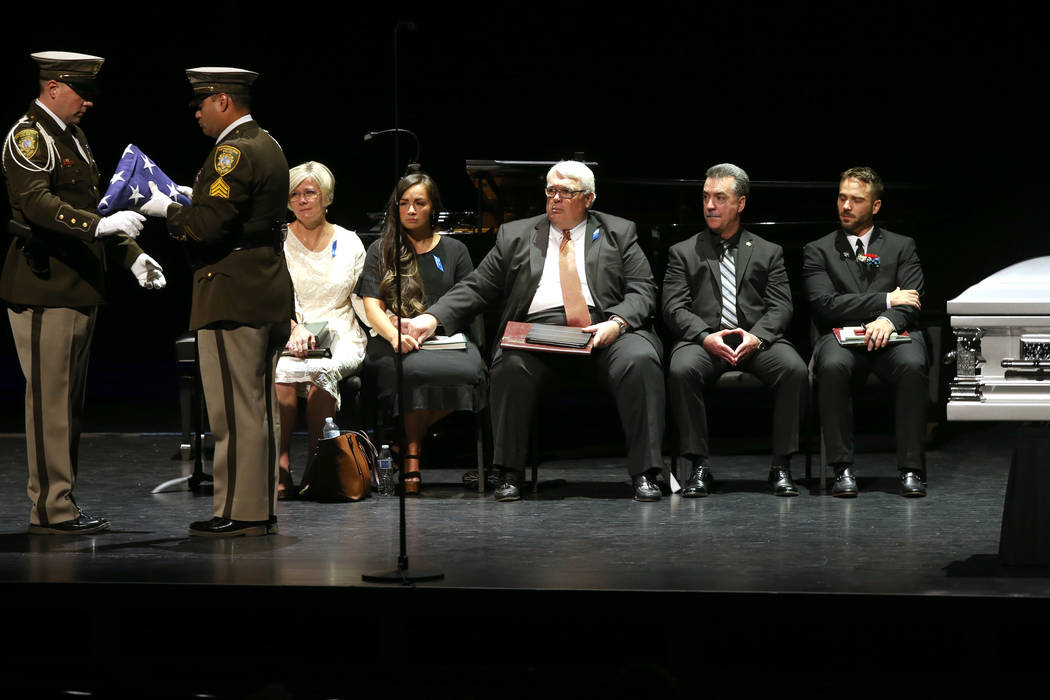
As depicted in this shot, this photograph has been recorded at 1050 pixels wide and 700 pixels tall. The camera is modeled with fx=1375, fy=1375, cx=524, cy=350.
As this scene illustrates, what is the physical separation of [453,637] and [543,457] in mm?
2738

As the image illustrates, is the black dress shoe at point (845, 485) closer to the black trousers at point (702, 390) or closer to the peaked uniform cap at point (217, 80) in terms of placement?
the black trousers at point (702, 390)

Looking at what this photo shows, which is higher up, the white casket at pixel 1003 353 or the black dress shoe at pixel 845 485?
the white casket at pixel 1003 353

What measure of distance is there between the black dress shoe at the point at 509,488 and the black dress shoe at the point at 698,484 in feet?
2.03

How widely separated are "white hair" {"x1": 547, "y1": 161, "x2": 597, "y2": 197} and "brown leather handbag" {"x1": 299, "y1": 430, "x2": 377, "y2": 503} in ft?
4.26

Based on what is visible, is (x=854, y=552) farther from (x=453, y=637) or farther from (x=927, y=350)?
(x=927, y=350)

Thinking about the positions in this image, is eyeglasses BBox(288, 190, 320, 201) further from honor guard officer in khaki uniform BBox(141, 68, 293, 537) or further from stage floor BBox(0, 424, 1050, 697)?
stage floor BBox(0, 424, 1050, 697)

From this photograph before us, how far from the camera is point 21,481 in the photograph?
17.8ft

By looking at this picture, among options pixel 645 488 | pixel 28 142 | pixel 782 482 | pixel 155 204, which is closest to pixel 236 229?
pixel 155 204

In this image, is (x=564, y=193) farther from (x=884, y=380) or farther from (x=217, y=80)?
(x=217, y=80)

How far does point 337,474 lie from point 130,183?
4.46 feet

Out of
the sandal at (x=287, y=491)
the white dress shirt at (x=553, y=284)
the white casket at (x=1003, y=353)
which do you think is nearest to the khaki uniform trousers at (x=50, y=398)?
the sandal at (x=287, y=491)

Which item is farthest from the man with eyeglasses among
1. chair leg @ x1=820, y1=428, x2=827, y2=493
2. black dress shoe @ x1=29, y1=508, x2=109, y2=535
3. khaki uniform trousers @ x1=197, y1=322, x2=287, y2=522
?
black dress shoe @ x1=29, y1=508, x2=109, y2=535

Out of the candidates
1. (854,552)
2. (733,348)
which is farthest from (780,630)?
(733,348)

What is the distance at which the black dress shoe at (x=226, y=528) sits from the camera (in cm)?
433
